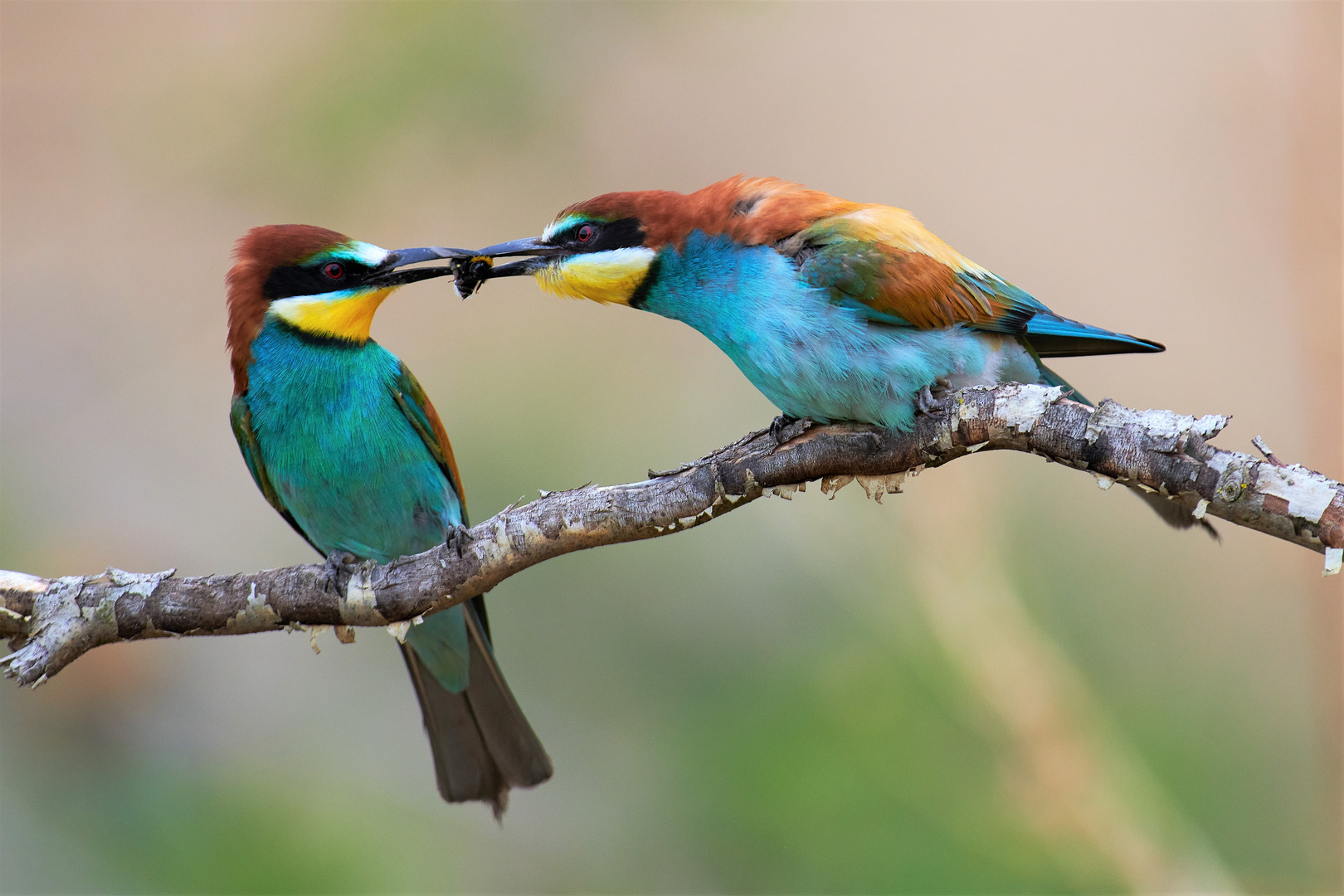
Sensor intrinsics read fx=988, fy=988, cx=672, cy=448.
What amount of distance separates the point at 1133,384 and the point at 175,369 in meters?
3.36

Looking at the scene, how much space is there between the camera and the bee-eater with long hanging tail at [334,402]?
1834 millimetres

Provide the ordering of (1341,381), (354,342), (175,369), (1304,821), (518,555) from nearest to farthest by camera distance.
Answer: (518,555) → (354,342) → (1341,381) → (1304,821) → (175,369)

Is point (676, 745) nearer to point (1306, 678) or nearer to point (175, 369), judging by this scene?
point (1306, 678)

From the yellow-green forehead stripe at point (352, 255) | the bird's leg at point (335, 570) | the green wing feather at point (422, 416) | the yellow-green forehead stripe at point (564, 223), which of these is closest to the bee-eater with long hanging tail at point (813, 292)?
the yellow-green forehead stripe at point (564, 223)

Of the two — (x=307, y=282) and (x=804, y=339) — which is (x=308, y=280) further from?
(x=804, y=339)

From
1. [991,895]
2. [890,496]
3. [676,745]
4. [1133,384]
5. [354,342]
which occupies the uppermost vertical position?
[354,342]

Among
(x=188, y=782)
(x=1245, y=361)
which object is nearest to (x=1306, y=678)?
(x=1245, y=361)

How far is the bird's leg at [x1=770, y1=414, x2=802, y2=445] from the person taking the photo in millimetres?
1526

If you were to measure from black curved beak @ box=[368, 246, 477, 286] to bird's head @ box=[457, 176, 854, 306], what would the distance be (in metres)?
0.06

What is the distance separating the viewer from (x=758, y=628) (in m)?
3.22

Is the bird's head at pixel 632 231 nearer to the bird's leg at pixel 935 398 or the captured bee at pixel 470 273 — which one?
the captured bee at pixel 470 273

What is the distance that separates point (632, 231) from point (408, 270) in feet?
1.45

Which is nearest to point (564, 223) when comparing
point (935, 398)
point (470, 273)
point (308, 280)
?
point (470, 273)

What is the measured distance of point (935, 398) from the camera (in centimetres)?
151
